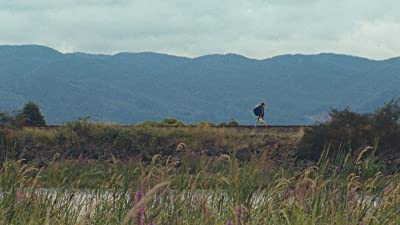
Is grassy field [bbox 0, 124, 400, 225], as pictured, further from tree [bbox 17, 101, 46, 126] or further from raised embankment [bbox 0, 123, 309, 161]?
tree [bbox 17, 101, 46, 126]

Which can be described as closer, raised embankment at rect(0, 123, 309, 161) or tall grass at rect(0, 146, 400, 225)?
tall grass at rect(0, 146, 400, 225)

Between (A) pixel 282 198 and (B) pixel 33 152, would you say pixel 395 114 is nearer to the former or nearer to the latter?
(B) pixel 33 152

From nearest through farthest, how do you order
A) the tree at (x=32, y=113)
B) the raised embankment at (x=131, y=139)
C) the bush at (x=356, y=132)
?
the bush at (x=356, y=132)
the raised embankment at (x=131, y=139)
the tree at (x=32, y=113)

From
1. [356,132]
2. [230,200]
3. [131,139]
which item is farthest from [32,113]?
[230,200]

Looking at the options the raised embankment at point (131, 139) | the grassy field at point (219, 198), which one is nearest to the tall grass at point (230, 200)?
the grassy field at point (219, 198)

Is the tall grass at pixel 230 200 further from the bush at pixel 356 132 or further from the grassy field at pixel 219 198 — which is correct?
the bush at pixel 356 132

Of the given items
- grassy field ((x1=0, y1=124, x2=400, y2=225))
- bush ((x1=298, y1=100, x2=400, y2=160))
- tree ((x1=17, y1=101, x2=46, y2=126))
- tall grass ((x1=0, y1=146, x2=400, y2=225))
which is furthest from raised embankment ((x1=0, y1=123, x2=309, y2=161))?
tall grass ((x1=0, y1=146, x2=400, y2=225))

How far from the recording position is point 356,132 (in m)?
31.2

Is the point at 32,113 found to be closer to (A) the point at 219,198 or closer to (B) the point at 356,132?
(B) the point at 356,132

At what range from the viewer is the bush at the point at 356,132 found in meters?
→ 30.7

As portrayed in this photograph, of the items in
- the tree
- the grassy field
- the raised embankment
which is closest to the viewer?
the grassy field

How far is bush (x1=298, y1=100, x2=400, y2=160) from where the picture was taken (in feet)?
101

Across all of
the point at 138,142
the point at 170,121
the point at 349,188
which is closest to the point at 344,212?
the point at 349,188

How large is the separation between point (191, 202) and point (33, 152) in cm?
2398
